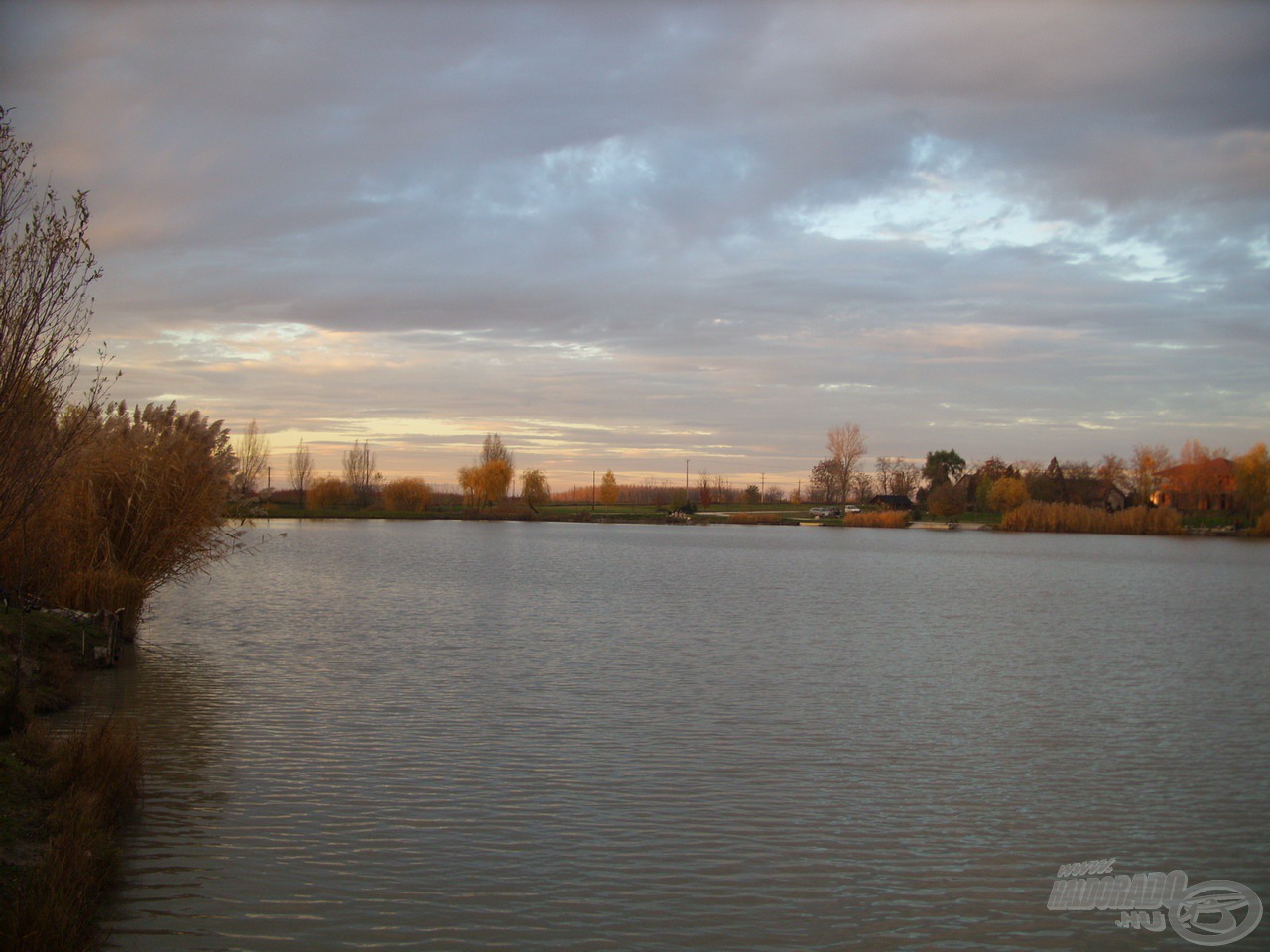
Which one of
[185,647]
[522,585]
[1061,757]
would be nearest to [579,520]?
[522,585]

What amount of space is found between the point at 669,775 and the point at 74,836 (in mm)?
4424

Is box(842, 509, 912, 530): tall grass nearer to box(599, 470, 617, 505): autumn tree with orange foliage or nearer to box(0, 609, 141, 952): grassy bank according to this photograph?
box(599, 470, 617, 505): autumn tree with orange foliage

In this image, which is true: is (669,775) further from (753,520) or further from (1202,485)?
(1202,485)

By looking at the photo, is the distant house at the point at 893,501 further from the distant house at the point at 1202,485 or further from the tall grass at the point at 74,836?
the tall grass at the point at 74,836

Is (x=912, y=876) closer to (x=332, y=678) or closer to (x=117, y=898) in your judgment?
(x=117, y=898)

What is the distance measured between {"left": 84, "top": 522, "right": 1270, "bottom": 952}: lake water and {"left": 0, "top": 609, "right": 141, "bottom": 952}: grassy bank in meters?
0.29

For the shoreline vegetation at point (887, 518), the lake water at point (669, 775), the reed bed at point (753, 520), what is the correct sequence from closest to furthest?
the lake water at point (669, 775), the shoreline vegetation at point (887, 518), the reed bed at point (753, 520)

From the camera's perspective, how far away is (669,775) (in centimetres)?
825

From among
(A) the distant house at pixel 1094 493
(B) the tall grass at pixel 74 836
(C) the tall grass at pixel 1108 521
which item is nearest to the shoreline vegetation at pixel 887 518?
(C) the tall grass at pixel 1108 521

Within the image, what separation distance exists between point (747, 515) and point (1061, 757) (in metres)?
74.5

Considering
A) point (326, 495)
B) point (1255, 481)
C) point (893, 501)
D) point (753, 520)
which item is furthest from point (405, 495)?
point (1255, 481)

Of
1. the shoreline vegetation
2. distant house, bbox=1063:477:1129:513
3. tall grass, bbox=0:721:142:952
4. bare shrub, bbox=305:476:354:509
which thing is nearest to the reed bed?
the shoreline vegetation

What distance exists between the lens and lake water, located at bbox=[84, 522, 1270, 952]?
558cm

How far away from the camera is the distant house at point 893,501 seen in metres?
99.4
